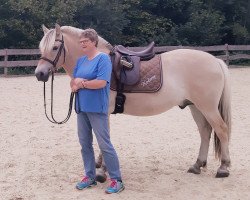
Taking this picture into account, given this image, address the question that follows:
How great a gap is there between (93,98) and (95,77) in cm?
20

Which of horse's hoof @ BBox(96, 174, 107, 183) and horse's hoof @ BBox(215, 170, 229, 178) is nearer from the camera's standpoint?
horse's hoof @ BBox(96, 174, 107, 183)

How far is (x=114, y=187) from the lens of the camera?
4000 mm

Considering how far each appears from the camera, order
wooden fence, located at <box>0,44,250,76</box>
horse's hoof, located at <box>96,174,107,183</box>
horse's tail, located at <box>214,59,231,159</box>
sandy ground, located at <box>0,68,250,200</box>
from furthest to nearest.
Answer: wooden fence, located at <box>0,44,250,76</box>
horse's tail, located at <box>214,59,231,159</box>
horse's hoof, located at <box>96,174,107,183</box>
sandy ground, located at <box>0,68,250,200</box>

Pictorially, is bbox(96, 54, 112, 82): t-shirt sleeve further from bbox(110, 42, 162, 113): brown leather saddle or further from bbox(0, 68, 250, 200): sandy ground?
bbox(0, 68, 250, 200): sandy ground

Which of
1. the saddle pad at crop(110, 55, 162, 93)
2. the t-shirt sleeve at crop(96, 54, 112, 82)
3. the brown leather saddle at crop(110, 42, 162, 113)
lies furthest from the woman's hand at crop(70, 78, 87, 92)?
the saddle pad at crop(110, 55, 162, 93)

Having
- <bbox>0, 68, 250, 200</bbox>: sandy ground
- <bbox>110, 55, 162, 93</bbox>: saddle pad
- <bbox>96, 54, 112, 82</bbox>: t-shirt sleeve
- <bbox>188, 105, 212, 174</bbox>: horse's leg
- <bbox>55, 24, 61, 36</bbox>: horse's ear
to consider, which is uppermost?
<bbox>55, 24, 61, 36</bbox>: horse's ear

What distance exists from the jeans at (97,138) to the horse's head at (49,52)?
0.58 metres

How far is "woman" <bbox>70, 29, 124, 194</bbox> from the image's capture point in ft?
12.2

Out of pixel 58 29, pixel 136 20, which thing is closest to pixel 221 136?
pixel 58 29

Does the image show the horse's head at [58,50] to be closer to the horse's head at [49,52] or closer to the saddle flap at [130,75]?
the horse's head at [49,52]

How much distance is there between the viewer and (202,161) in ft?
15.8

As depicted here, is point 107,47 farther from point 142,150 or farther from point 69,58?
point 142,150

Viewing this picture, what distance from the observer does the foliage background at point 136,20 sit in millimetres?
17500

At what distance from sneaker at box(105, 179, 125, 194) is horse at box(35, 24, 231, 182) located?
0.31 metres
